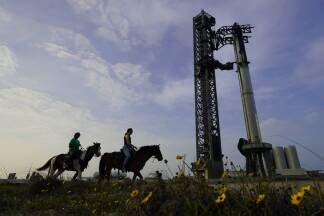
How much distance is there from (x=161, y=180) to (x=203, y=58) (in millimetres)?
39194

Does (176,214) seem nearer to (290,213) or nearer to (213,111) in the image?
(290,213)

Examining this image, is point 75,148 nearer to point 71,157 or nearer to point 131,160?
point 71,157

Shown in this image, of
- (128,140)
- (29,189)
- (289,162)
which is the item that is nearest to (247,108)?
(289,162)

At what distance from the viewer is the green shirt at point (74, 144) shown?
54.0 feet

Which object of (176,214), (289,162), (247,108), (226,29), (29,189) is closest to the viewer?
(176,214)

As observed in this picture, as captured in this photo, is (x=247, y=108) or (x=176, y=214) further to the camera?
(x=247, y=108)

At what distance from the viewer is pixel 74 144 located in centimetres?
1656

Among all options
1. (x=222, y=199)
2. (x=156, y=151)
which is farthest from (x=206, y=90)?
(x=222, y=199)

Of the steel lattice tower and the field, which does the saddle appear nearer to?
the field

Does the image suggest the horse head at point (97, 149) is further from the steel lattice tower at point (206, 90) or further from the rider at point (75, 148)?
the steel lattice tower at point (206, 90)

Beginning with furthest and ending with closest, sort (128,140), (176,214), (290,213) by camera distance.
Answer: (128,140), (176,214), (290,213)

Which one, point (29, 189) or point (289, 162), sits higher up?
point (289, 162)

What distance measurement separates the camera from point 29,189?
10.6 meters

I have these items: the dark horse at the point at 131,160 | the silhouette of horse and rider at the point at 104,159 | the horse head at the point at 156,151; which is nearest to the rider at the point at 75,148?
the silhouette of horse and rider at the point at 104,159
